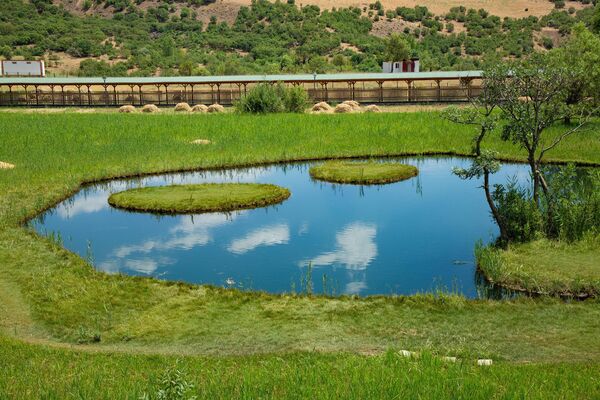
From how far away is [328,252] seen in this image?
16328 millimetres

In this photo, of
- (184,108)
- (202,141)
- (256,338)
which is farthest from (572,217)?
(184,108)

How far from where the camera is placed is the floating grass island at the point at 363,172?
81.3 feet

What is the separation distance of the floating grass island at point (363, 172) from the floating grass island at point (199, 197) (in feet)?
9.49

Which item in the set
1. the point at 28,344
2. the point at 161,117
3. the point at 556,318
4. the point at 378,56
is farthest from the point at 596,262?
the point at 378,56

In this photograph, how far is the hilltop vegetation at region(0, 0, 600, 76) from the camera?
98.2 meters

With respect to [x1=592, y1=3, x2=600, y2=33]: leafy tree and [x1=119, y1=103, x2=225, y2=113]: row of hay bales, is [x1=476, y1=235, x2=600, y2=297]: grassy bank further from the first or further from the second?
[x1=592, y1=3, x2=600, y2=33]: leafy tree

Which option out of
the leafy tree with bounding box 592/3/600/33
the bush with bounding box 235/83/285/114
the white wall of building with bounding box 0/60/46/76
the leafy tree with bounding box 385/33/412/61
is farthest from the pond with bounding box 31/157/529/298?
the leafy tree with bounding box 385/33/412/61

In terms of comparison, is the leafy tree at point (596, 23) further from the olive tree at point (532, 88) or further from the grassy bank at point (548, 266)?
the grassy bank at point (548, 266)

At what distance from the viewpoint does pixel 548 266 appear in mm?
14242

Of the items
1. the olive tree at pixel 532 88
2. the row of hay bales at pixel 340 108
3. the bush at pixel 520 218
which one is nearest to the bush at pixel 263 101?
the row of hay bales at pixel 340 108

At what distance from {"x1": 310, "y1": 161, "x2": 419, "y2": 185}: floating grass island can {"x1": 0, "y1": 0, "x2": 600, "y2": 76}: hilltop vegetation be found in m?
63.5

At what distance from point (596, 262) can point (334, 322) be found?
585 centimetres

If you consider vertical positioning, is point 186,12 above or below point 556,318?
above

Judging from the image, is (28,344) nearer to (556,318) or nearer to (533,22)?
(556,318)
